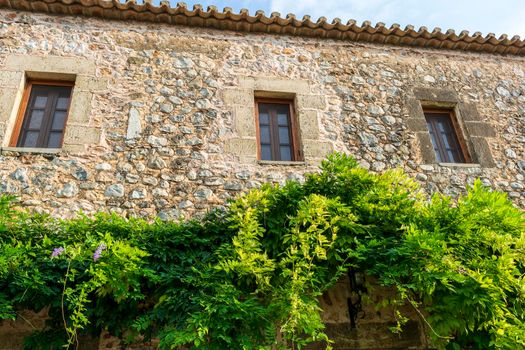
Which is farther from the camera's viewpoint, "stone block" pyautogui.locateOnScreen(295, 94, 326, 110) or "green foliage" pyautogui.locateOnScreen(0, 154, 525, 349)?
"stone block" pyautogui.locateOnScreen(295, 94, 326, 110)

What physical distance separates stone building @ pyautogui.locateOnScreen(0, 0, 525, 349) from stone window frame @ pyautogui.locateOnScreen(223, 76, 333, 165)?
16mm

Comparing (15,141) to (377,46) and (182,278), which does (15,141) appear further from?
(377,46)

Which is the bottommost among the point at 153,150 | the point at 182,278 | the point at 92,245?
the point at 182,278

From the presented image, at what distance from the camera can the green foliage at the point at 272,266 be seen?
2.60 metres

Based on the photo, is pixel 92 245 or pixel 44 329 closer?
pixel 92 245

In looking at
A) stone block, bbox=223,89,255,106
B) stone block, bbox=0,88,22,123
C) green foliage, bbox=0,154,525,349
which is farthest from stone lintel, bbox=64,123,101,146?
stone block, bbox=223,89,255,106

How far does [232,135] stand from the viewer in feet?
14.2

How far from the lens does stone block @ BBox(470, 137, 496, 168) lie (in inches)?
184

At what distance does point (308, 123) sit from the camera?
457 cm

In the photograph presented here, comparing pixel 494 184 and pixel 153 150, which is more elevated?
pixel 153 150

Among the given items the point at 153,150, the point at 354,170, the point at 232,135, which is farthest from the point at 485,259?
the point at 153,150

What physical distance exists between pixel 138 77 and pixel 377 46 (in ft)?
10.8

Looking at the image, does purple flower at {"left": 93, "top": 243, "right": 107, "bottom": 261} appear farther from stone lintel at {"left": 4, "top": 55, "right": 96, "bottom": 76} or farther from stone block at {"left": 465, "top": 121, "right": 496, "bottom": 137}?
stone block at {"left": 465, "top": 121, "right": 496, "bottom": 137}

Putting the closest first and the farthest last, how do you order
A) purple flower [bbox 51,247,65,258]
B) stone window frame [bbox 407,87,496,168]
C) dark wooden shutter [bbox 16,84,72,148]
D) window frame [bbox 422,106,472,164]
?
purple flower [bbox 51,247,65,258], dark wooden shutter [bbox 16,84,72,148], stone window frame [bbox 407,87,496,168], window frame [bbox 422,106,472,164]
